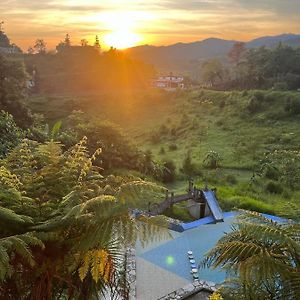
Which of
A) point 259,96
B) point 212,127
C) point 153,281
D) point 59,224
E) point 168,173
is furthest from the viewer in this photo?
point 259,96

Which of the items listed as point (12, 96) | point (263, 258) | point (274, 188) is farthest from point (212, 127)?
point (263, 258)

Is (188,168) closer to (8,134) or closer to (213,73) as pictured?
(8,134)

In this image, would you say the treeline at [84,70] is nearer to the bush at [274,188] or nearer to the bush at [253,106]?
the bush at [253,106]

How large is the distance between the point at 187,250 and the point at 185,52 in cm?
11451

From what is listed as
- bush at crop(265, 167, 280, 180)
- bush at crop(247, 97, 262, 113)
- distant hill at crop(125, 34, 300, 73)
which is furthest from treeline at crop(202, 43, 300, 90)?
distant hill at crop(125, 34, 300, 73)

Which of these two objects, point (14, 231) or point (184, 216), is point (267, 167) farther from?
point (14, 231)

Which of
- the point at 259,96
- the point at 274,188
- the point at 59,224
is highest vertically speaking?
the point at 59,224

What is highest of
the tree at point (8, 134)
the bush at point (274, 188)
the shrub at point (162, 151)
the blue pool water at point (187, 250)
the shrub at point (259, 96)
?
the tree at point (8, 134)

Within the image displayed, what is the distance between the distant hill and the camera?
315 ft

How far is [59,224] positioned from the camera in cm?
323

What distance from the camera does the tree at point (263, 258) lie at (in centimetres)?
347

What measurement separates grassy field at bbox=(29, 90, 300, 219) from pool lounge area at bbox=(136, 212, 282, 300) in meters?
1.53

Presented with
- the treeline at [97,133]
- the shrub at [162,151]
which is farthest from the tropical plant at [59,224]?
the shrub at [162,151]

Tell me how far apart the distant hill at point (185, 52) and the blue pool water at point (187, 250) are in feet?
260
